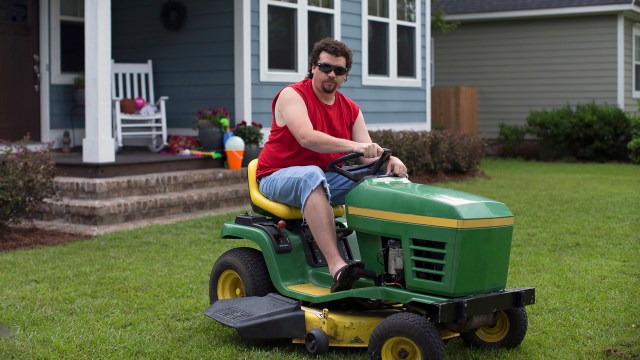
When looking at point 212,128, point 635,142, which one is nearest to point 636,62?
point 635,142

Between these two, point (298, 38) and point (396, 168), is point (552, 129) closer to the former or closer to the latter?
point (298, 38)

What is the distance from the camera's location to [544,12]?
59.9ft

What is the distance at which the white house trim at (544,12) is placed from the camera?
17.7 m

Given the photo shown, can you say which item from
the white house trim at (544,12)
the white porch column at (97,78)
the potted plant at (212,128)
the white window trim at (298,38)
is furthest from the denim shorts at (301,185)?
→ the white house trim at (544,12)

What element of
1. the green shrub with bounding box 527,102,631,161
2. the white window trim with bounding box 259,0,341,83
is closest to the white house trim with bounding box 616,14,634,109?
the green shrub with bounding box 527,102,631,161

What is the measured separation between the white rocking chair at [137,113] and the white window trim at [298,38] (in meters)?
1.33

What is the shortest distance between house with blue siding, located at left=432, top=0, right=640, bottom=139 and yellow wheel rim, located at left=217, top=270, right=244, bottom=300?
13.1 m

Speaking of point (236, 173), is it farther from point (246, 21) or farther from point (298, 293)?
point (298, 293)

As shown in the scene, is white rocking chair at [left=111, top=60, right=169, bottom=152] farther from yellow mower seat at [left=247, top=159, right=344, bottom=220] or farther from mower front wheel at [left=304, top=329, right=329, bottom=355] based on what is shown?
mower front wheel at [left=304, top=329, right=329, bottom=355]

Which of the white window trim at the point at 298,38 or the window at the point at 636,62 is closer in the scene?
the white window trim at the point at 298,38

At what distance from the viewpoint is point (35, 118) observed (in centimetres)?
1098

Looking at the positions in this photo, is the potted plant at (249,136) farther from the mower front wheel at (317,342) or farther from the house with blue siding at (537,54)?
the house with blue siding at (537,54)


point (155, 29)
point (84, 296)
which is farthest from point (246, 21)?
point (84, 296)

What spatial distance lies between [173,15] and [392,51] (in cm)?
371
